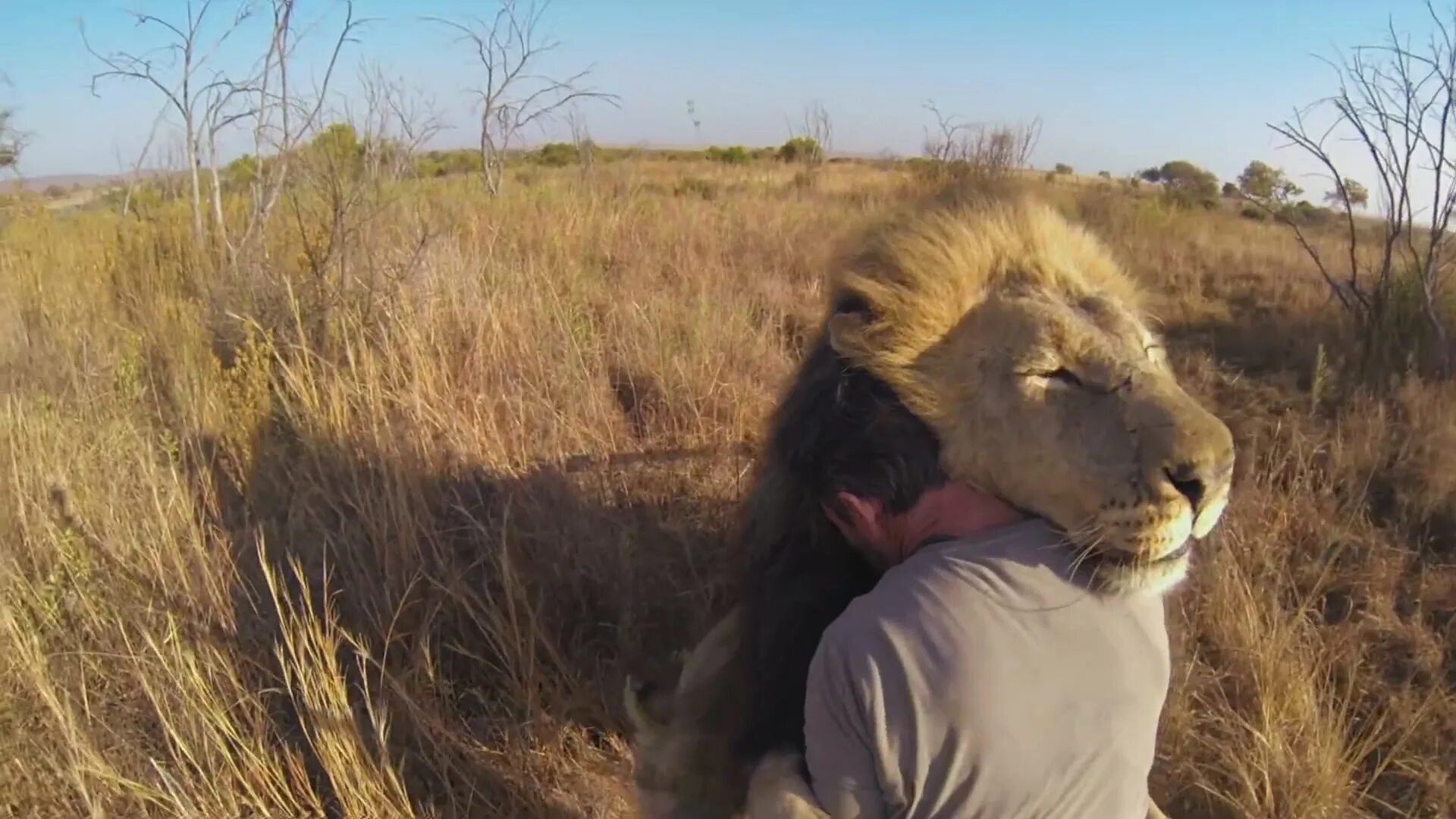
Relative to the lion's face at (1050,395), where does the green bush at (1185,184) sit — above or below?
above

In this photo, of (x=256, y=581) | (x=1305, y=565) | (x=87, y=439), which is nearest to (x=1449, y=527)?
(x=1305, y=565)

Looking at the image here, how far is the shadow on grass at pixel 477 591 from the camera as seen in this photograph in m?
2.62

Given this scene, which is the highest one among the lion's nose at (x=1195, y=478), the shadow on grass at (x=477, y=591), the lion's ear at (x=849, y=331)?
the lion's ear at (x=849, y=331)

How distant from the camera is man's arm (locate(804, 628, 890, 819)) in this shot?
1.23 metres

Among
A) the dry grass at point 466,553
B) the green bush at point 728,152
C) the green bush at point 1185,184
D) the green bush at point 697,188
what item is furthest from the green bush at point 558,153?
the dry grass at point 466,553

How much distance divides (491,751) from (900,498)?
171cm

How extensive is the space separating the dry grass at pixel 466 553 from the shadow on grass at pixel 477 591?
0.04 ft

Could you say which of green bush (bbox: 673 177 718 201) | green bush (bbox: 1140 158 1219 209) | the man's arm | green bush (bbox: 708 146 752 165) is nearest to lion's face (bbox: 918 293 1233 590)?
the man's arm

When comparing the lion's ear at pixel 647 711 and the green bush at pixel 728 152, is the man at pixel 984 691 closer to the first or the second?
the lion's ear at pixel 647 711

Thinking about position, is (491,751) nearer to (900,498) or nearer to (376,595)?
(376,595)

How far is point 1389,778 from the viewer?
2.62m

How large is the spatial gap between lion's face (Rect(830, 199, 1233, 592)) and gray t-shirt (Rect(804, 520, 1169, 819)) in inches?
3.4

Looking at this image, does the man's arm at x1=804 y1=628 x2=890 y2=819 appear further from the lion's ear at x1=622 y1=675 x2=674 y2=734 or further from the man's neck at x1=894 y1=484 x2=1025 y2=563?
the lion's ear at x1=622 y1=675 x2=674 y2=734

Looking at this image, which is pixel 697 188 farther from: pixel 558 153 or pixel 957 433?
pixel 558 153
